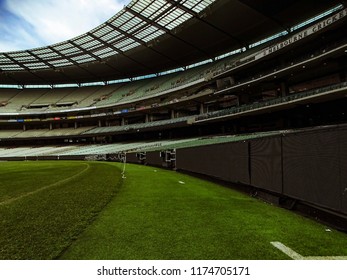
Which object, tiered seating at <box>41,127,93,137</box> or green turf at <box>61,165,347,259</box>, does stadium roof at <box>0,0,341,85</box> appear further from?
green turf at <box>61,165,347,259</box>

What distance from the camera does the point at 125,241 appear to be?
493 cm

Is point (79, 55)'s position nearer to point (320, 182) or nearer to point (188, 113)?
point (188, 113)

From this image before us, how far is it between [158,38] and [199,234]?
4862cm

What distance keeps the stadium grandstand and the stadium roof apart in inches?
8.4

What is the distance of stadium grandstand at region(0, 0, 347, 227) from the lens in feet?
27.5

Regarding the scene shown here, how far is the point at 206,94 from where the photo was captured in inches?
1842

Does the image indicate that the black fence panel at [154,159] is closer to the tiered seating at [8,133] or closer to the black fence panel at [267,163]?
the black fence panel at [267,163]

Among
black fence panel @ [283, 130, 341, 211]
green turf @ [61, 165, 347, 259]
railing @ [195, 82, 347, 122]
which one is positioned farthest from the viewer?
railing @ [195, 82, 347, 122]

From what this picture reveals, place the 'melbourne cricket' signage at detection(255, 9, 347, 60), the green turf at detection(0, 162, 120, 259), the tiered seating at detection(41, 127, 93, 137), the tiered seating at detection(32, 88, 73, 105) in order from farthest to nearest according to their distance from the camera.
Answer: the tiered seating at detection(32, 88, 73, 105) < the tiered seating at detection(41, 127, 93, 137) < the 'melbourne cricket' signage at detection(255, 9, 347, 60) < the green turf at detection(0, 162, 120, 259)

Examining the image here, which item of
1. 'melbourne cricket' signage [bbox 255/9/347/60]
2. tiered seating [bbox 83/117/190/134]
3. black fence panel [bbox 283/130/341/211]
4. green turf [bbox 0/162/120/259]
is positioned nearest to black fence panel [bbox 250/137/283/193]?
black fence panel [bbox 283/130/341/211]

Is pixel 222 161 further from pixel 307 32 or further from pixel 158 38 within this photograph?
pixel 158 38

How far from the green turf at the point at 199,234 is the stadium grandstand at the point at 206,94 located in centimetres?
87

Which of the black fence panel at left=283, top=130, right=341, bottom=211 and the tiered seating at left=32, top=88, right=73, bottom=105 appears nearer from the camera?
the black fence panel at left=283, top=130, right=341, bottom=211

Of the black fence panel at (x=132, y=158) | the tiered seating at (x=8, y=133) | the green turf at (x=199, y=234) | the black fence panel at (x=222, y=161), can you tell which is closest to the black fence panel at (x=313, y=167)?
the green turf at (x=199, y=234)
